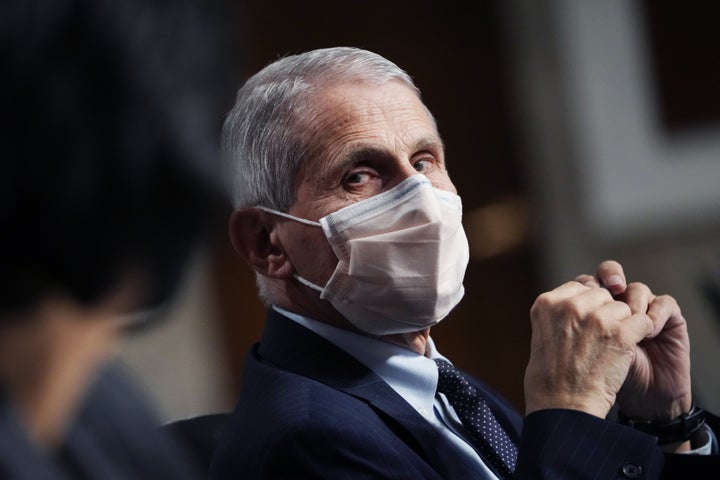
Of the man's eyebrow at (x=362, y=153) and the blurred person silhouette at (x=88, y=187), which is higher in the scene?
the blurred person silhouette at (x=88, y=187)

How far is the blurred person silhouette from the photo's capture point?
0.71m

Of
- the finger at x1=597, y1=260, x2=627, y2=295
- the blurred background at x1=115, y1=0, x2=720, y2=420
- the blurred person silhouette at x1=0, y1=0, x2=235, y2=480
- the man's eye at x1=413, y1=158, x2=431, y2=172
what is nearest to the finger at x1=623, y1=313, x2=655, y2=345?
the finger at x1=597, y1=260, x2=627, y2=295

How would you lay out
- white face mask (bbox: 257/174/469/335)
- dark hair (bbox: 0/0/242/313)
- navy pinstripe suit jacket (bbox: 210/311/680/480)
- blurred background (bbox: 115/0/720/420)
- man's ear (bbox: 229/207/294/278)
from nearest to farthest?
dark hair (bbox: 0/0/242/313)
navy pinstripe suit jacket (bbox: 210/311/680/480)
white face mask (bbox: 257/174/469/335)
man's ear (bbox: 229/207/294/278)
blurred background (bbox: 115/0/720/420)

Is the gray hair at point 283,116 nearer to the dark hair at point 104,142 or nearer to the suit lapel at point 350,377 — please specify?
the suit lapel at point 350,377

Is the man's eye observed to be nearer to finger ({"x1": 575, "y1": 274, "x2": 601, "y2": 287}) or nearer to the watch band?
finger ({"x1": 575, "y1": 274, "x2": 601, "y2": 287})

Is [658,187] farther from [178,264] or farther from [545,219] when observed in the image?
[178,264]

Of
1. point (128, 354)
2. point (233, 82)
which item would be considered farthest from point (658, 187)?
point (233, 82)

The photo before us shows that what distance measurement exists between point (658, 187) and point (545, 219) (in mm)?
497

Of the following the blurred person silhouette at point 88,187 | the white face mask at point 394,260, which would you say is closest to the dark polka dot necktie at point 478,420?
the white face mask at point 394,260

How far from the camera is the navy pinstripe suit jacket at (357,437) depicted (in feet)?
5.38

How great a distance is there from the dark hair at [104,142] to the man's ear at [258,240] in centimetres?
116

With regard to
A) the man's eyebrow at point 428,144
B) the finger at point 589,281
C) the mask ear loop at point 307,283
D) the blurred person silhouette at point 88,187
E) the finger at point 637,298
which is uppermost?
the blurred person silhouette at point 88,187

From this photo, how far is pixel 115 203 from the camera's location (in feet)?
2.42

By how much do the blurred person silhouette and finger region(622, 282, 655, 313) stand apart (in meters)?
1.21
